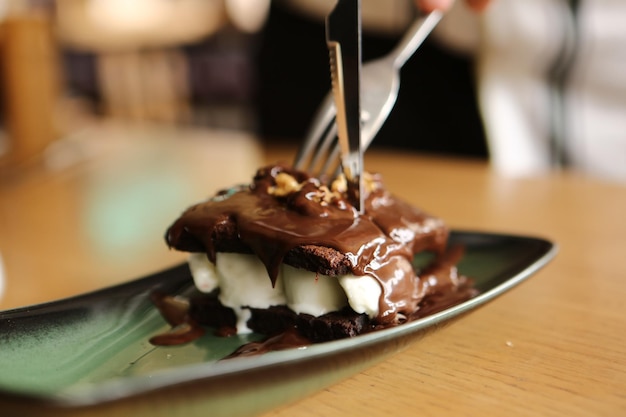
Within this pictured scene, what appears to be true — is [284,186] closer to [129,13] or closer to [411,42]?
[411,42]

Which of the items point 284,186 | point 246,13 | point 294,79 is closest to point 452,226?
point 284,186

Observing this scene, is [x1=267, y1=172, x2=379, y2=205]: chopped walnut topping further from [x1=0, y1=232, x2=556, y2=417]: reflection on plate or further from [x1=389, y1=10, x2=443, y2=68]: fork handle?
[x1=389, y1=10, x2=443, y2=68]: fork handle

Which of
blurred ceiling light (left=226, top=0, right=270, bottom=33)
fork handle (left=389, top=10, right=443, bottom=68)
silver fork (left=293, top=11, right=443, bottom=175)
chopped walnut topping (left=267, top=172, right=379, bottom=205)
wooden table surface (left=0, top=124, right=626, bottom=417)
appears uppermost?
blurred ceiling light (left=226, top=0, right=270, bottom=33)

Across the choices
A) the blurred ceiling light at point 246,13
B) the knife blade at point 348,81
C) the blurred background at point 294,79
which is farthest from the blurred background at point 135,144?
the blurred ceiling light at point 246,13

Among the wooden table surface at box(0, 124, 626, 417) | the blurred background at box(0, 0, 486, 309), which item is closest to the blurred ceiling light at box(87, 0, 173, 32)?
the blurred background at box(0, 0, 486, 309)

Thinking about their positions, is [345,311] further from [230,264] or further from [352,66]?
[352,66]

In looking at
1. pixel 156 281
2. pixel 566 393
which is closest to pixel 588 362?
pixel 566 393
